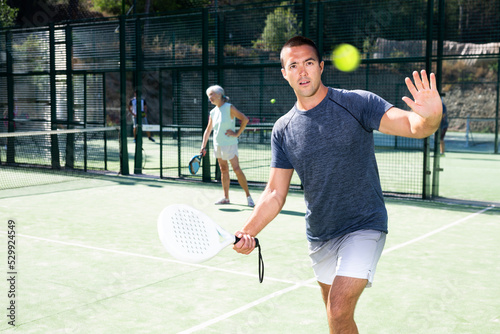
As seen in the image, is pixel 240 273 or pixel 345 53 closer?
pixel 240 273

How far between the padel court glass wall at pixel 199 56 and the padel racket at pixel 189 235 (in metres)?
7.92

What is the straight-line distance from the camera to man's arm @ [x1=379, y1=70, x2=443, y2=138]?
10.1 feet

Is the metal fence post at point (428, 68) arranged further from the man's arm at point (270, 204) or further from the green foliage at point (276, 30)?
the man's arm at point (270, 204)

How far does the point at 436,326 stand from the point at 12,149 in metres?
14.2

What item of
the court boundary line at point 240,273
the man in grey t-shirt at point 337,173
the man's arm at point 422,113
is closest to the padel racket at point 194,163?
the court boundary line at point 240,273

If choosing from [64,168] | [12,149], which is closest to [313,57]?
[64,168]

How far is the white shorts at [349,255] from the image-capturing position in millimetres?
3400

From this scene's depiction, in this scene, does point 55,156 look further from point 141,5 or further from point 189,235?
point 141,5

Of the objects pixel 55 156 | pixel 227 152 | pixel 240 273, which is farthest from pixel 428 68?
pixel 55 156

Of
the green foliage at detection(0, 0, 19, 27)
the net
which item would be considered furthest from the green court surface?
the green foliage at detection(0, 0, 19, 27)

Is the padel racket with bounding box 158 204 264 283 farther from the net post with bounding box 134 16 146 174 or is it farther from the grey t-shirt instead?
the net post with bounding box 134 16 146 174

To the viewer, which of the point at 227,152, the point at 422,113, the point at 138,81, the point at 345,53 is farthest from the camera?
the point at 138,81

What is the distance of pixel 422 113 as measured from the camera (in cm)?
309

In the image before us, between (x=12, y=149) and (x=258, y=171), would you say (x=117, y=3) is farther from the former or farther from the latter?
(x=258, y=171)
